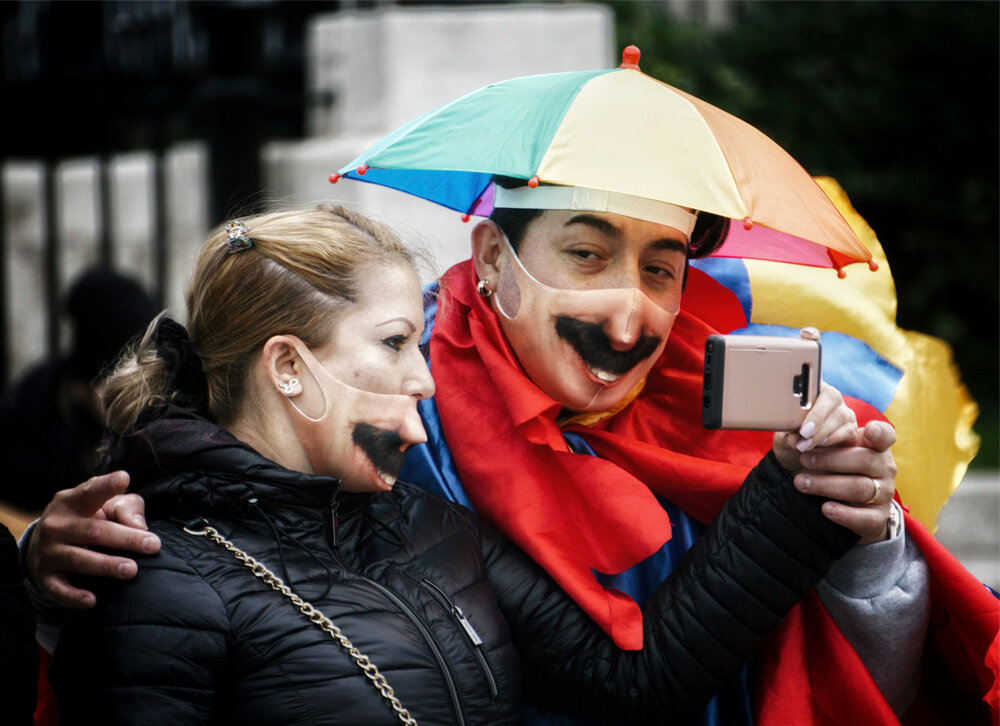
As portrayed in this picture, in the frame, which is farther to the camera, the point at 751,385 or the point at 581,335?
the point at 581,335

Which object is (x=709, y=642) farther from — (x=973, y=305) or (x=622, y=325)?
(x=973, y=305)

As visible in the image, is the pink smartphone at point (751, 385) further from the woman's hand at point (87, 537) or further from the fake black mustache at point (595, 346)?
the woman's hand at point (87, 537)

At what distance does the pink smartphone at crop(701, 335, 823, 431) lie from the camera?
6.42ft

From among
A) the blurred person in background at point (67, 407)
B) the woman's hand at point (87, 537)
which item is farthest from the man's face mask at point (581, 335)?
the blurred person in background at point (67, 407)

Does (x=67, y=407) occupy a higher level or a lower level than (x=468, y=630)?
lower

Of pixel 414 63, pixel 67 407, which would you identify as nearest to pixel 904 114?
pixel 414 63

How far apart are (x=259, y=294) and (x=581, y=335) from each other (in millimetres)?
597

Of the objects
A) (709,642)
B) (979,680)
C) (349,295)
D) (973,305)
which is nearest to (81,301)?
(349,295)

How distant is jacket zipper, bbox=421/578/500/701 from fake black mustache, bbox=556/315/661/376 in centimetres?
52

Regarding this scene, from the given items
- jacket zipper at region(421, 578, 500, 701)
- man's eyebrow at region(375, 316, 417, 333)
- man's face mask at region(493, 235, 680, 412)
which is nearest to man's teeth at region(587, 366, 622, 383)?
man's face mask at region(493, 235, 680, 412)

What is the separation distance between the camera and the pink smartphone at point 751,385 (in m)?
1.96

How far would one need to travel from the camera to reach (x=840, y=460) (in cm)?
201

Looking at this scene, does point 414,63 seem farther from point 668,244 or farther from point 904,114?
point 904,114

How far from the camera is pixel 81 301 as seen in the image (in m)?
4.23
